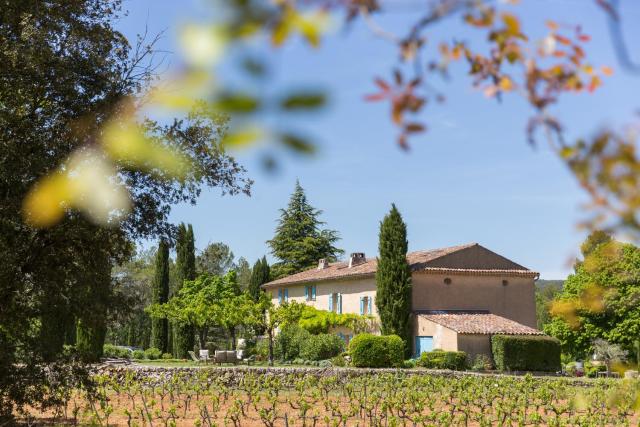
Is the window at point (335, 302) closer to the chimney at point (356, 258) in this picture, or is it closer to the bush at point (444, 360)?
the chimney at point (356, 258)

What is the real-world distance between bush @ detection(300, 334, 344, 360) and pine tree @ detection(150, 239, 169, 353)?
42.3 feet

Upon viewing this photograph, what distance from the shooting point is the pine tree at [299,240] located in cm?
5178

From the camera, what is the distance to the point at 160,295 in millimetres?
40656

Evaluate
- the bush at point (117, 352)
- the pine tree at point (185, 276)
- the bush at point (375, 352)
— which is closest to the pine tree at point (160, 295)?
the pine tree at point (185, 276)

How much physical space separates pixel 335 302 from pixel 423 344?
7042 millimetres

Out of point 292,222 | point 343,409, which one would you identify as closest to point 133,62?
point 343,409

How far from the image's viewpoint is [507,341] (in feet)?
91.3

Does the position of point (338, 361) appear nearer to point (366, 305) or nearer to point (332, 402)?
point (366, 305)

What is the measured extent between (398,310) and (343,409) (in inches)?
625

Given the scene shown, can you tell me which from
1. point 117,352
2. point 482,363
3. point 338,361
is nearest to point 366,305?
point 338,361

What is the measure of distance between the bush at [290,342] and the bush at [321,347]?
608mm

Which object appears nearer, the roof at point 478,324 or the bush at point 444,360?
the bush at point 444,360

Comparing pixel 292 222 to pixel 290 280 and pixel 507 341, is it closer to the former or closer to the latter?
pixel 290 280

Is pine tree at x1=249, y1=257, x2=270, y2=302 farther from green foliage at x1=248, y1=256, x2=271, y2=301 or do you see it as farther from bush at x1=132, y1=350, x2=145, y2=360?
bush at x1=132, y1=350, x2=145, y2=360
